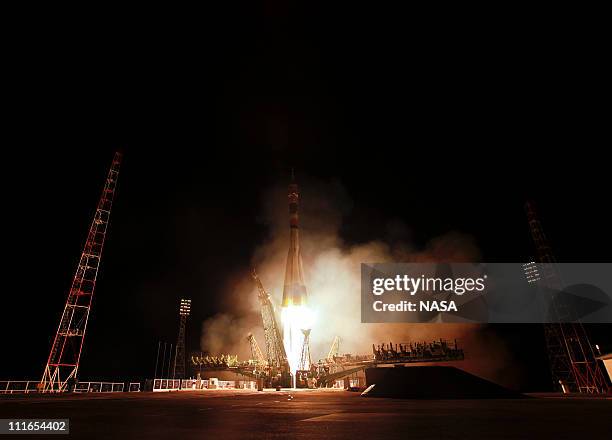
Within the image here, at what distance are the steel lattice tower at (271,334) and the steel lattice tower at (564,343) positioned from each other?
138 ft

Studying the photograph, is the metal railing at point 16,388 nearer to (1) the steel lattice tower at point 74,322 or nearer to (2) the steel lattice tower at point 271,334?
(1) the steel lattice tower at point 74,322

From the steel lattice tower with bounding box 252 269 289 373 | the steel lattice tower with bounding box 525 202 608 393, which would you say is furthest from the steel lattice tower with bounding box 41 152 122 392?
the steel lattice tower with bounding box 525 202 608 393

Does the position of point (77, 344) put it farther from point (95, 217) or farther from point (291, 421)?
point (291, 421)

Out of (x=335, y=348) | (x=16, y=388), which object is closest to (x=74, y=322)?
(x=16, y=388)

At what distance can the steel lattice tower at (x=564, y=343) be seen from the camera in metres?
64.1

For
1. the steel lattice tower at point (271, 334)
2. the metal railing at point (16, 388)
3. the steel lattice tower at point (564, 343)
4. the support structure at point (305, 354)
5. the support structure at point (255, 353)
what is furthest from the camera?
the support structure at point (255, 353)

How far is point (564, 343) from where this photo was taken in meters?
67.9

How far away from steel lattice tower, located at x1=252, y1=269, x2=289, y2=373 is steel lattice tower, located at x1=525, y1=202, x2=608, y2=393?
42041 millimetres

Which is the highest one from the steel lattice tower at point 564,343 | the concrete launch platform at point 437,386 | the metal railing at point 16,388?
the steel lattice tower at point 564,343

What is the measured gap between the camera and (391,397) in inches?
921

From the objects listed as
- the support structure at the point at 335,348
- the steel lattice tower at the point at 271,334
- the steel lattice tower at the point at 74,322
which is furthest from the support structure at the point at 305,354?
the steel lattice tower at the point at 74,322

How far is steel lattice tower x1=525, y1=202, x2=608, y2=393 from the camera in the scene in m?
64.1

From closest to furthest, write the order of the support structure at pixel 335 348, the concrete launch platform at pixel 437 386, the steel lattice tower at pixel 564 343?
the concrete launch platform at pixel 437 386, the steel lattice tower at pixel 564 343, the support structure at pixel 335 348

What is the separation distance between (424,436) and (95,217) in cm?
5989
